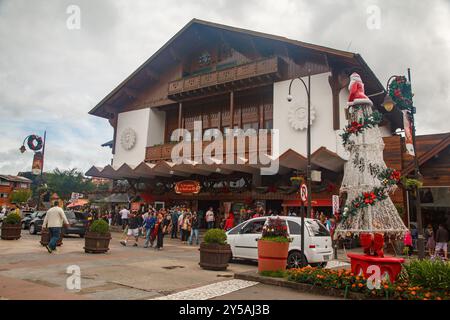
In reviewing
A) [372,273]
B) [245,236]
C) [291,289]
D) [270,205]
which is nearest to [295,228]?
[245,236]

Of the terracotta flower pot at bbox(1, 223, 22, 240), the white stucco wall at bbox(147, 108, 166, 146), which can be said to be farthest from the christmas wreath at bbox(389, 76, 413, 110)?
the white stucco wall at bbox(147, 108, 166, 146)

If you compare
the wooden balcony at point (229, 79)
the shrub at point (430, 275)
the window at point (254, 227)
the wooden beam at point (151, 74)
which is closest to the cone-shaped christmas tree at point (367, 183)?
the shrub at point (430, 275)

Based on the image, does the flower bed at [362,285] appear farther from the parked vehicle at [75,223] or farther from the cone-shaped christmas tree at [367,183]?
the parked vehicle at [75,223]

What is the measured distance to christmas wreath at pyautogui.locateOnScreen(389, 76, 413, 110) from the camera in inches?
428

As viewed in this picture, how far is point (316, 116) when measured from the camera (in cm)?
2106

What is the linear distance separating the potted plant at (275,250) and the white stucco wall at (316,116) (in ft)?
37.9

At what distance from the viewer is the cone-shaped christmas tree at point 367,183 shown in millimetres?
7633

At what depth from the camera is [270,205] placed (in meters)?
23.1

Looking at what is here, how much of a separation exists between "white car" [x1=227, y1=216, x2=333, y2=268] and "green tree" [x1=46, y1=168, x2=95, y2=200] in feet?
153

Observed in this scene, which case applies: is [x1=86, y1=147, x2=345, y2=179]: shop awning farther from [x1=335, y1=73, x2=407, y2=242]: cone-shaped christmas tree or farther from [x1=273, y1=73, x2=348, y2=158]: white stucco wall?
[x1=335, y1=73, x2=407, y2=242]: cone-shaped christmas tree

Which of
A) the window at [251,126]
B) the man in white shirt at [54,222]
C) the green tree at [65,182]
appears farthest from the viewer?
the green tree at [65,182]

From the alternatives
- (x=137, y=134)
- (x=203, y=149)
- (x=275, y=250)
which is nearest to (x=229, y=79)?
(x=203, y=149)

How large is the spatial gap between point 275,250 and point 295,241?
2222 mm
